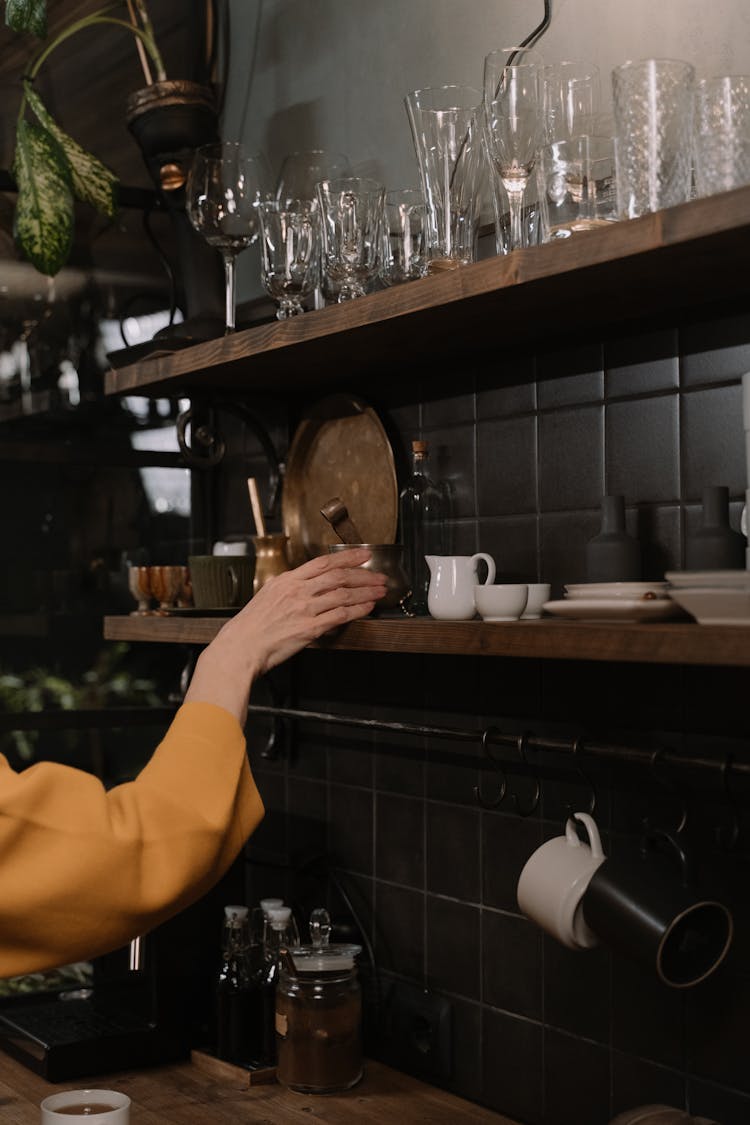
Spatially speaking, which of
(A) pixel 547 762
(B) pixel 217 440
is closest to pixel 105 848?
(A) pixel 547 762

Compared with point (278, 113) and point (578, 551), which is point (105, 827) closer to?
point (578, 551)

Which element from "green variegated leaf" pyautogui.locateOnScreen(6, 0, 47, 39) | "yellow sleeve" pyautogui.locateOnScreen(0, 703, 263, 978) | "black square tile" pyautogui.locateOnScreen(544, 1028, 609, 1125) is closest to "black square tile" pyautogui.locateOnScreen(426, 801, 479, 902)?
"black square tile" pyautogui.locateOnScreen(544, 1028, 609, 1125)

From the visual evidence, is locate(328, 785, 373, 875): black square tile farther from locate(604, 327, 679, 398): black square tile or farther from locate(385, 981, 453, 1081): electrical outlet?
locate(604, 327, 679, 398): black square tile

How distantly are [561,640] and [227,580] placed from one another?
72 cm

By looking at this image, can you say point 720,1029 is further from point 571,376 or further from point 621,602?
point 571,376

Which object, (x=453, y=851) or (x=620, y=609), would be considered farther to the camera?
(x=453, y=851)

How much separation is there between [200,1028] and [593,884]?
89cm

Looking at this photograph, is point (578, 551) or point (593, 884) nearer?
point (593, 884)

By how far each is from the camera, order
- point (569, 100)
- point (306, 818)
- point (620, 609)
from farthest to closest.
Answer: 1. point (306, 818)
2. point (569, 100)
3. point (620, 609)

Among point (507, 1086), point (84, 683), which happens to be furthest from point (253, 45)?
point (507, 1086)

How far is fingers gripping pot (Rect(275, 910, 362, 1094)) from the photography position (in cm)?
186

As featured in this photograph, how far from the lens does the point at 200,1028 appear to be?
207 centimetres

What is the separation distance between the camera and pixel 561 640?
1.35 m

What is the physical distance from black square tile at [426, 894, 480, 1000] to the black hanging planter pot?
958 mm
